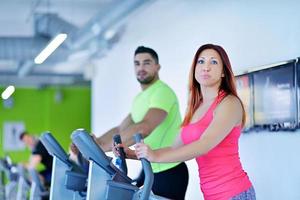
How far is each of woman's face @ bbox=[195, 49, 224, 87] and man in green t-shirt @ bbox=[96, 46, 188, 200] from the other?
32.8 inches

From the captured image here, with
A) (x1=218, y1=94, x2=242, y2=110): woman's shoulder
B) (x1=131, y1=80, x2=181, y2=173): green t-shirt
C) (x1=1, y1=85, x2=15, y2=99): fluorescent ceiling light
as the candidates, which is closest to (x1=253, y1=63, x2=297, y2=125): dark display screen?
(x1=131, y1=80, x2=181, y2=173): green t-shirt

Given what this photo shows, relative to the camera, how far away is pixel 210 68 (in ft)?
8.27

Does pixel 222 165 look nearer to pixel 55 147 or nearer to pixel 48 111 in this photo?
pixel 55 147

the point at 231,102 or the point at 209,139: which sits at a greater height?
the point at 231,102

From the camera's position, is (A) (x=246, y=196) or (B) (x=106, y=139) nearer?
(A) (x=246, y=196)

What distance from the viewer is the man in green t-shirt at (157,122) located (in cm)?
347

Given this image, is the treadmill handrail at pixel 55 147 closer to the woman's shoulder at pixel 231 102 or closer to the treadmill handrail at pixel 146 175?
the treadmill handrail at pixel 146 175

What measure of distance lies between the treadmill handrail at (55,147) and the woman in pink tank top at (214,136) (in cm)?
110

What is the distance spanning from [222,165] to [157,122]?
3.51 ft


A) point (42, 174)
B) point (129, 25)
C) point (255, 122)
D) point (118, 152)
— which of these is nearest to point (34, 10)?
point (129, 25)

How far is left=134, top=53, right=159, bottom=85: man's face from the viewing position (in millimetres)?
3852

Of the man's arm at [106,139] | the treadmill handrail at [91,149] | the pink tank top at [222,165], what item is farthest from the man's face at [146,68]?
the pink tank top at [222,165]

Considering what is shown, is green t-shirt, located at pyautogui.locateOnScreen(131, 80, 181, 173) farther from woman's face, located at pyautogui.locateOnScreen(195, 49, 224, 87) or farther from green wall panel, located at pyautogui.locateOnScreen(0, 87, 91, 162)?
green wall panel, located at pyautogui.locateOnScreen(0, 87, 91, 162)

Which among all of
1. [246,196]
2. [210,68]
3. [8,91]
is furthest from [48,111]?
[246,196]
